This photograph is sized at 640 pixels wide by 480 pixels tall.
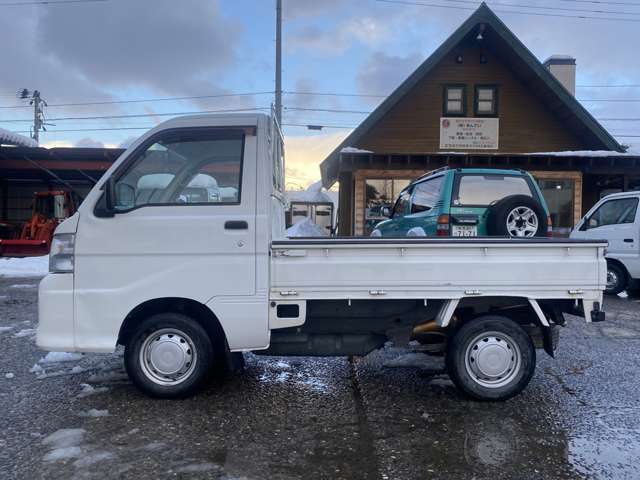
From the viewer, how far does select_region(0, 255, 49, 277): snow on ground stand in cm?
1369

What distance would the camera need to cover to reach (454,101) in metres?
17.5

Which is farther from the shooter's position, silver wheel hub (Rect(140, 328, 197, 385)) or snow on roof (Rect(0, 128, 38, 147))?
snow on roof (Rect(0, 128, 38, 147))

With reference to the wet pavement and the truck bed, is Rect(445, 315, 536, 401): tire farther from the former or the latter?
the truck bed

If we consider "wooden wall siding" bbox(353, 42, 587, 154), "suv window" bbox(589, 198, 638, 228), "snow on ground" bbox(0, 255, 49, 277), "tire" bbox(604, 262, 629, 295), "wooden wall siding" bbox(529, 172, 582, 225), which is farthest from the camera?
"wooden wall siding" bbox(353, 42, 587, 154)

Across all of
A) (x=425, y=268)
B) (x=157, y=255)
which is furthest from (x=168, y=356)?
(x=425, y=268)

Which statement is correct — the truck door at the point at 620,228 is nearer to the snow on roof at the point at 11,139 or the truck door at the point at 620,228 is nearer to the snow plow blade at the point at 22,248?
the snow plow blade at the point at 22,248

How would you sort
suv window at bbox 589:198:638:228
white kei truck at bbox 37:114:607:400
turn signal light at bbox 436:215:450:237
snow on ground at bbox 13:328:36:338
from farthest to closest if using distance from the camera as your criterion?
suv window at bbox 589:198:638:228 < turn signal light at bbox 436:215:450:237 < snow on ground at bbox 13:328:36:338 < white kei truck at bbox 37:114:607:400

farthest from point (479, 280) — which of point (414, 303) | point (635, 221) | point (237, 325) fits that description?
point (635, 221)

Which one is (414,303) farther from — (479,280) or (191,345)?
(191,345)

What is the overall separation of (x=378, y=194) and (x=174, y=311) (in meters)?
12.7

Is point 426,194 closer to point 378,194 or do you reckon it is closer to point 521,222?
point 521,222

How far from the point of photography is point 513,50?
54.0ft

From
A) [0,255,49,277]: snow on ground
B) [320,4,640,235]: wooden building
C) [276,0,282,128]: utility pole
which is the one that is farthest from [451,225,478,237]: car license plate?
[276,0,282,128]: utility pole

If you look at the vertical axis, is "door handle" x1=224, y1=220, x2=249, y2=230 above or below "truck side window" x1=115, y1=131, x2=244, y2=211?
below
